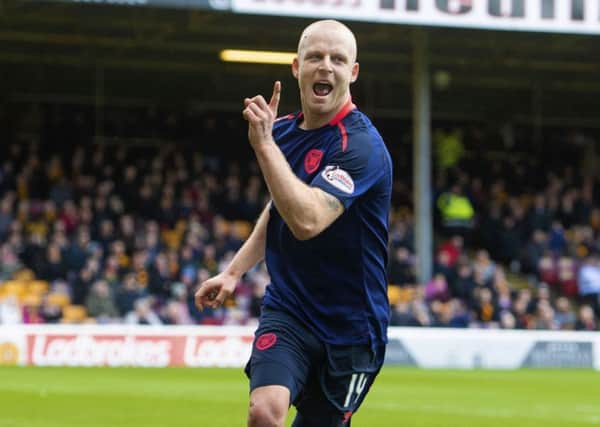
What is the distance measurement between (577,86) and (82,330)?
1896cm

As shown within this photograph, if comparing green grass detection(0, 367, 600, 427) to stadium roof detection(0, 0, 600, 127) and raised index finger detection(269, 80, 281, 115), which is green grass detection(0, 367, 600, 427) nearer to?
raised index finger detection(269, 80, 281, 115)

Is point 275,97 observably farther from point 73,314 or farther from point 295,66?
point 73,314

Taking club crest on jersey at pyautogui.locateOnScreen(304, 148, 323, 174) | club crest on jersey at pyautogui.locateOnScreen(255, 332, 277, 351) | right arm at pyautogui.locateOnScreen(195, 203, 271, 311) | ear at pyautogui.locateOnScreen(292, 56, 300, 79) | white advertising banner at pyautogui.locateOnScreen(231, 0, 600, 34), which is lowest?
club crest on jersey at pyautogui.locateOnScreen(255, 332, 277, 351)

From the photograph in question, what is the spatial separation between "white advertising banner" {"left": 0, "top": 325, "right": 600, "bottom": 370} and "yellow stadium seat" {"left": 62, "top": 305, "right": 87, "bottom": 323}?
96cm

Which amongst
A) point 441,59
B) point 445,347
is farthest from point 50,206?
point 441,59

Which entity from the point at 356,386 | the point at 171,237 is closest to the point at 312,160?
the point at 356,386

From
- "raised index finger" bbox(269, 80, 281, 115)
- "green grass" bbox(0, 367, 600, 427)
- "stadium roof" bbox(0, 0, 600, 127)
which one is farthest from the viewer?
"stadium roof" bbox(0, 0, 600, 127)

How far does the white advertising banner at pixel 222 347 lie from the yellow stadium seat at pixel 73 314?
962mm

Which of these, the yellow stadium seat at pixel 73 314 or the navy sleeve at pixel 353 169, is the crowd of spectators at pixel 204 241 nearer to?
the yellow stadium seat at pixel 73 314

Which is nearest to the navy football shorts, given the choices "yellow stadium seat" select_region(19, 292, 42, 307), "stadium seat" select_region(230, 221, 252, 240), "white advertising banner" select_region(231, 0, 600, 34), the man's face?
the man's face

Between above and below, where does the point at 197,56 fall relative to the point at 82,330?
above

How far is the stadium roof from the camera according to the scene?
27.1 meters

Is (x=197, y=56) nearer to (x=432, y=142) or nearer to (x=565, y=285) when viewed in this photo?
(x=432, y=142)

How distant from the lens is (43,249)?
22156 millimetres
